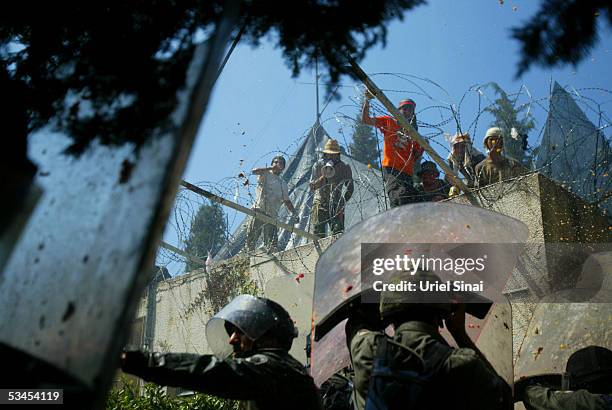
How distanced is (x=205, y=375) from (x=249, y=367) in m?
0.29

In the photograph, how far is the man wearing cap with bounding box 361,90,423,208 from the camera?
667cm

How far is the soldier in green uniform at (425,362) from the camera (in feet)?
8.49

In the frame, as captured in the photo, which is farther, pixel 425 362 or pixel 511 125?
pixel 511 125

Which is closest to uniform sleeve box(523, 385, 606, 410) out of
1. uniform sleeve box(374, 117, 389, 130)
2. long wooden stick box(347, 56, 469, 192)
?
long wooden stick box(347, 56, 469, 192)

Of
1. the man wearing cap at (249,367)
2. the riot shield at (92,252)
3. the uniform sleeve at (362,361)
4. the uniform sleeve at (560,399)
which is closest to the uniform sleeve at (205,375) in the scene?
the man wearing cap at (249,367)

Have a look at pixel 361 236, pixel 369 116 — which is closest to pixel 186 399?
pixel 361 236

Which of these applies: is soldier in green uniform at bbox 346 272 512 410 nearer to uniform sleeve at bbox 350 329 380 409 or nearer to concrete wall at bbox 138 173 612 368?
uniform sleeve at bbox 350 329 380 409

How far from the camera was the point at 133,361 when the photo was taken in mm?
2605

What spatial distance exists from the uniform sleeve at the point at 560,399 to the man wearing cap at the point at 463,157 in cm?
324

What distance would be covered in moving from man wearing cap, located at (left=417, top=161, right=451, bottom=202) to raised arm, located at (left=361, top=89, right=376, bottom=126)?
106cm

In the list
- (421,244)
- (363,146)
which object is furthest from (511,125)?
(363,146)

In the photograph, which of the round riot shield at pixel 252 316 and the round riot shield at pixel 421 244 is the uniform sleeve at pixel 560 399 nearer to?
the round riot shield at pixel 421 244

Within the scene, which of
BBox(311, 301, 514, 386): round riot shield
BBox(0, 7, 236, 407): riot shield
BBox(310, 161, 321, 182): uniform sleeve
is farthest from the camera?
BBox(310, 161, 321, 182): uniform sleeve

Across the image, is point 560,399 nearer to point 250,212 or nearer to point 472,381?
point 472,381
